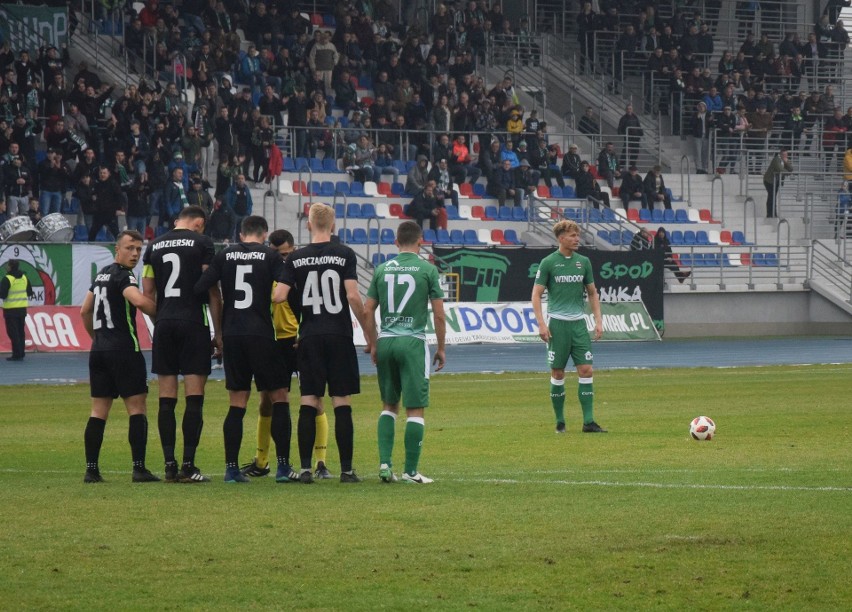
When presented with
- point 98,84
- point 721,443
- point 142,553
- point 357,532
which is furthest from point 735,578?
point 98,84

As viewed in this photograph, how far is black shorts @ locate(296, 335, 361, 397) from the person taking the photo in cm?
1158

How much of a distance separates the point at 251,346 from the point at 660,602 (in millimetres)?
5544

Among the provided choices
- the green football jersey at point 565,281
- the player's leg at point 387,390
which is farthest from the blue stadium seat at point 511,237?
the player's leg at point 387,390

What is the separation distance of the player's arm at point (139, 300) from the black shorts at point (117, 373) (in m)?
0.39

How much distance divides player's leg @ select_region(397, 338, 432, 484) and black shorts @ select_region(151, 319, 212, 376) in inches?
63.8

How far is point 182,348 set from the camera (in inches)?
467

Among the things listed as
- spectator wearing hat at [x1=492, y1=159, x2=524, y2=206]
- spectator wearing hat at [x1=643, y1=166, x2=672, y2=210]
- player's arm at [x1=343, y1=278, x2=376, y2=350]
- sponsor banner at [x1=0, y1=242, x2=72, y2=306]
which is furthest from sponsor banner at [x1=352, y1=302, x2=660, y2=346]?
player's arm at [x1=343, y1=278, x2=376, y2=350]

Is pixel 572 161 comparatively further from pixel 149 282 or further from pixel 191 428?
pixel 191 428

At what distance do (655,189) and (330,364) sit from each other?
35467 mm

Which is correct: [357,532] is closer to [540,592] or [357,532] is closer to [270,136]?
[540,592]

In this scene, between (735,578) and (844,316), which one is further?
(844,316)

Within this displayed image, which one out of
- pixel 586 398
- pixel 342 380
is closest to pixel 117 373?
pixel 342 380

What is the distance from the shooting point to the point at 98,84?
123ft

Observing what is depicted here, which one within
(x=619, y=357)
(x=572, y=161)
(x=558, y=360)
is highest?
(x=572, y=161)
